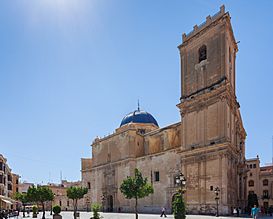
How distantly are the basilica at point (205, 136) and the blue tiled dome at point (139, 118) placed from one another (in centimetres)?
817

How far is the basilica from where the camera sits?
101ft

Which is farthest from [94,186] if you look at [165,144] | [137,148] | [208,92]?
[208,92]

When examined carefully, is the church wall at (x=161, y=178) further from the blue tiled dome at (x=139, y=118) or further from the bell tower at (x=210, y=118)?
the blue tiled dome at (x=139, y=118)

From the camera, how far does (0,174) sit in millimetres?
46406

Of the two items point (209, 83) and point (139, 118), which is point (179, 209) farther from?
point (139, 118)

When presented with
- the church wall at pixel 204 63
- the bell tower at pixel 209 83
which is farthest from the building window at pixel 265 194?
the church wall at pixel 204 63

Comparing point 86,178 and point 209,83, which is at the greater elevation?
point 209,83

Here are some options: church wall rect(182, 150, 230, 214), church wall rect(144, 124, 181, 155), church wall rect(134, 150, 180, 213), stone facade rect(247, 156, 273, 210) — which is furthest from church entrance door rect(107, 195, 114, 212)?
stone facade rect(247, 156, 273, 210)

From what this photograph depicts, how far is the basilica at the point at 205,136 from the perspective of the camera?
1212 inches

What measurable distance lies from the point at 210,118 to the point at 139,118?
20.5 meters

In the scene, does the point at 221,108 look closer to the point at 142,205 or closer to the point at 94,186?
the point at 142,205

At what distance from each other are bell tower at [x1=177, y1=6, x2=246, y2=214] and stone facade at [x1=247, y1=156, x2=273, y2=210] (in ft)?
72.6

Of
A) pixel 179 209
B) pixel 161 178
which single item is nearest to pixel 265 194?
pixel 161 178

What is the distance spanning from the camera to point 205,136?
106 ft
